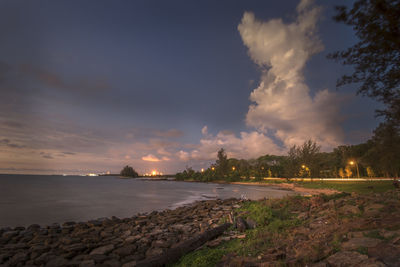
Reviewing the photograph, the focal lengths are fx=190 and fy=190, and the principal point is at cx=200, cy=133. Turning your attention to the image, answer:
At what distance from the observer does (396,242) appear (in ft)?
18.2

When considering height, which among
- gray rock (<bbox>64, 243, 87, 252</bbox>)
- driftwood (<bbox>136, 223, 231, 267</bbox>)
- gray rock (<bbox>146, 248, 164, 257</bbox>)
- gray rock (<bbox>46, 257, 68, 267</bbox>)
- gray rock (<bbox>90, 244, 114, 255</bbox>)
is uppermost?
driftwood (<bbox>136, 223, 231, 267</bbox>)

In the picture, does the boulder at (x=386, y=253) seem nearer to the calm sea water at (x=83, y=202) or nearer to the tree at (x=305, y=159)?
the calm sea water at (x=83, y=202)

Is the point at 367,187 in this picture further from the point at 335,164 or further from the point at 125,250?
the point at 335,164

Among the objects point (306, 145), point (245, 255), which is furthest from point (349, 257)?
point (306, 145)

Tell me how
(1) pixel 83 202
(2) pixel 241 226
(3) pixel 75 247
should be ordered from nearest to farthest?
(3) pixel 75 247
(2) pixel 241 226
(1) pixel 83 202

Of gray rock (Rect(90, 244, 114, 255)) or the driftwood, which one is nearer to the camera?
the driftwood

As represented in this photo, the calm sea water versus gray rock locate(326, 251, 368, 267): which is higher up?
gray rock locate(326, 251, 368, 267)

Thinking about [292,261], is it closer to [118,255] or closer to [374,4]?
[118,255]

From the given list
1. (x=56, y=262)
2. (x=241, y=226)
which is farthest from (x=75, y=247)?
(x=241, y=226)

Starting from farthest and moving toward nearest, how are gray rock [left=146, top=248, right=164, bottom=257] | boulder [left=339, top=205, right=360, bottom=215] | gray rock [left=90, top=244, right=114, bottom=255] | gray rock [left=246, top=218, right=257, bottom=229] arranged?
1. gray rock [left=246, top=218, right=257, bottom=229]
2. boulder [left=339, top=205, right=360, bottom=215]
3. gray rock [left=90, top=244, right=114, bottom=255]
4. gray rock [left=146, top=248, right=164, bottom=257]

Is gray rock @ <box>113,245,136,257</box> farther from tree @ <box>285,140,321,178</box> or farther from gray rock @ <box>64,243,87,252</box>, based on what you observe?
tree @ <box>285,140,321,178</box>

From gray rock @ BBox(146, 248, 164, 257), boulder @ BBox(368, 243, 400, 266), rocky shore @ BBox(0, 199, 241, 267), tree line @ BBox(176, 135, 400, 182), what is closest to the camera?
boulder @ BBox(368, 243, 400, 266)

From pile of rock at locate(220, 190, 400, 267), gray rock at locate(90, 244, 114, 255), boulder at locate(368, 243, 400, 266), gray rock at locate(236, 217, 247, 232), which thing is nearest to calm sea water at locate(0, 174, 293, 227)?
gray rock at locate(90, 244, 114, 255)

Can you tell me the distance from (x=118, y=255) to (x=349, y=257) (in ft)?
33.9
